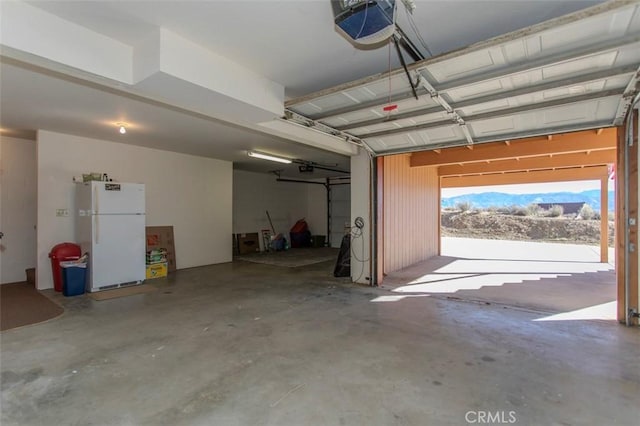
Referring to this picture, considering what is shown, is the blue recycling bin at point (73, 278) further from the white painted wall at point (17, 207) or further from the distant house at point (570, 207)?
the distant house at point (570, 207)

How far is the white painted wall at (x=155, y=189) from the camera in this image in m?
5.32

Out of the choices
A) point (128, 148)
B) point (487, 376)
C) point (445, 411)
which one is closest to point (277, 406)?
point (445, 411)

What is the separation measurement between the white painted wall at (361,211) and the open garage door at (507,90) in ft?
3.84

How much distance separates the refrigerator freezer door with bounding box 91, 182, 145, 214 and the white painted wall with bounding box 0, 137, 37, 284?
1936 millimetres

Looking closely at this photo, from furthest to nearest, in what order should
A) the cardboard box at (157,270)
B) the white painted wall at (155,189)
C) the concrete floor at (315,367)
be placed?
1. the cardboard box at (157,270)
2. the white painted wall at (155,189)
3. the concrete floor at (315,367)

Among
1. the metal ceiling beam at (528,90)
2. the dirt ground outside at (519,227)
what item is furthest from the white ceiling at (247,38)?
the dirt ground outside at (519,227)

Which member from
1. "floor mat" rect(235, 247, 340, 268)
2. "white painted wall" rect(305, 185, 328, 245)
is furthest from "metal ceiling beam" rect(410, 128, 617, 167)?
"white painted wall" rect(305, 185, 328, 245)

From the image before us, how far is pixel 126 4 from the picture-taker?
2.18 m

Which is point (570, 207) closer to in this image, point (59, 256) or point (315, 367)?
point (315, 367)

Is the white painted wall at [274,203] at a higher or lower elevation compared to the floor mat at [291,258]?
higher

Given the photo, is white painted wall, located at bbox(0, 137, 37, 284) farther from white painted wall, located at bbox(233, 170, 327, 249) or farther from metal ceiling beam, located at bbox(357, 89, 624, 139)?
metal ceiling beam, located at bbox(357, 89, 624, 139)

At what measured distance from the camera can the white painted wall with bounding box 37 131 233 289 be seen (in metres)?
5.32

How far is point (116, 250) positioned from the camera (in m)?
5.39

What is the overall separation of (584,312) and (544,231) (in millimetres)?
13610
